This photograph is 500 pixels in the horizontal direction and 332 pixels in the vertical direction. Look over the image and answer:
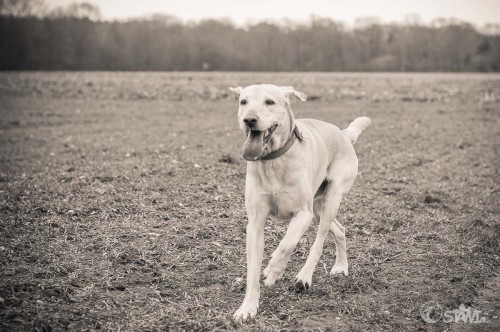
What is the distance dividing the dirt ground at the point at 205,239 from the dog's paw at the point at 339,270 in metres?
0.08

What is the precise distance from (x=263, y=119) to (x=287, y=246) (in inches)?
43.0

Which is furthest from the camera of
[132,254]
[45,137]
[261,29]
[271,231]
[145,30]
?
[261,29]

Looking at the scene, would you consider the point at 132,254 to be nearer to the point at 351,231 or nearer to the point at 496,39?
the point at 351,231

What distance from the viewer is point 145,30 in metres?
94.5

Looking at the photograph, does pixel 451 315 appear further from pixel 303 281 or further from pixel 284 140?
pixel 284 140

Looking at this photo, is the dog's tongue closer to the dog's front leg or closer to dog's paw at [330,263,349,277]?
the dog's front leg

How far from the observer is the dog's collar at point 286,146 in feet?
15.3

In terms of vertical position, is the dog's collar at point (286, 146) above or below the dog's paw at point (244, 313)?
above

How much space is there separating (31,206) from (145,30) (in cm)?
9192

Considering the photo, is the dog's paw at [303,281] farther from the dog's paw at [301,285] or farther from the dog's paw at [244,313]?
the dog's paw at [244,313]

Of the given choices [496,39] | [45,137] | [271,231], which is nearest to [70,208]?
[271,231]

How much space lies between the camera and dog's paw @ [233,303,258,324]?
14.3 ft

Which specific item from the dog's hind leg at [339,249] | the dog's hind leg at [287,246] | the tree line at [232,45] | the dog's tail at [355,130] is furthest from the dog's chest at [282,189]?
the tree line at [232,45]

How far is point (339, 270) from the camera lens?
5602 mm
